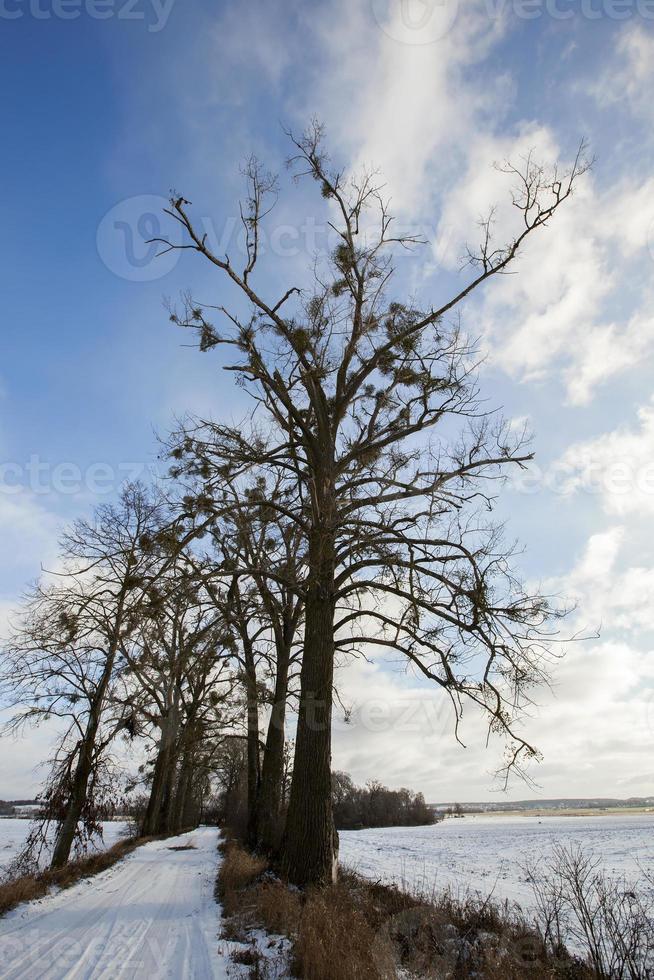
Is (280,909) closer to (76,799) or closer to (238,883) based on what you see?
(238,883)

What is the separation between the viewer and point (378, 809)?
72.6m

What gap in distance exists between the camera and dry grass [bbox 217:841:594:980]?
15.8 ft

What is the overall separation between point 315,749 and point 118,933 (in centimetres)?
322

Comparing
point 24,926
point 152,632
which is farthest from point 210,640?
point 24,926

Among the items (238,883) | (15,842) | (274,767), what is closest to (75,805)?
(274,767)

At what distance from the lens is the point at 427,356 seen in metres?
9.84

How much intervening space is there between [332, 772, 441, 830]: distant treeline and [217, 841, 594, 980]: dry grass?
210 ft

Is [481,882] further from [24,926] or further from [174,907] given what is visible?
[24,926]

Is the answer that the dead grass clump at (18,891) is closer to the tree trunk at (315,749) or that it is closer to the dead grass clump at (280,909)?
the dead grass clump at (280,909)

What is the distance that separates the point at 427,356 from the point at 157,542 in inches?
219

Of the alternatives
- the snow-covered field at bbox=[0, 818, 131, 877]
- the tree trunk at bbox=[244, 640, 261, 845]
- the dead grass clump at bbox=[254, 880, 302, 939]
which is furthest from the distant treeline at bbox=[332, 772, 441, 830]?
the dead grass clump at bbox=[254, 880, 302, 939]

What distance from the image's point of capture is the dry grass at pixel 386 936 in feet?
15.8

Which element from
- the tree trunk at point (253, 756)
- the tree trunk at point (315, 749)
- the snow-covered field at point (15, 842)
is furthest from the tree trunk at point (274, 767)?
the tree trunk at point (315, 749)

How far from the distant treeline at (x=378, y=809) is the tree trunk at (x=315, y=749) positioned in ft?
209
